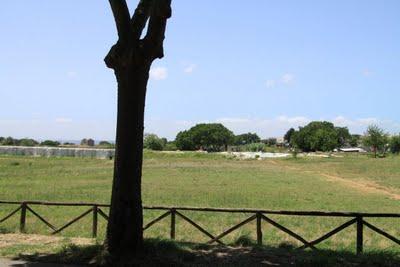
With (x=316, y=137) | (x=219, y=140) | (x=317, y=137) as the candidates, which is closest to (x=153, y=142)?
(x=219, y=140)

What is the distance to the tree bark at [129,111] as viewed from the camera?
32.3 feet

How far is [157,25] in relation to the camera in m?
9.90

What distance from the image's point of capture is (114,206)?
33.3ft

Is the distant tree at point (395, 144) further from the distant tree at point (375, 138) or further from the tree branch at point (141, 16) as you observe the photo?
the tree branch at point (141, 16)

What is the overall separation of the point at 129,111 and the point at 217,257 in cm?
342

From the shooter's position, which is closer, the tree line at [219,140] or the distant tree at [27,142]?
the distant tree at [27,142]

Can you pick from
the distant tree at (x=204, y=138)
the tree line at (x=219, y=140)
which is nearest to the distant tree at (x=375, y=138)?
the tree line at (x=219, y=140)

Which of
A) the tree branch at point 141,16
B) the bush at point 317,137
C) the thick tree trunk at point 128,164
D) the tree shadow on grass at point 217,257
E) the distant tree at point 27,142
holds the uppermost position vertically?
the bush at point 317,137

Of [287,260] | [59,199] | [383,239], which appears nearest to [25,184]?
[59,199]

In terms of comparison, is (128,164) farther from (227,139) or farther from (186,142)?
(227,139)

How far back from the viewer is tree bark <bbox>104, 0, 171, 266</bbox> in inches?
388

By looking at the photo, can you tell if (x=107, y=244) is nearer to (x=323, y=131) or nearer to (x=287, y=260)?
(x=287, y=260)

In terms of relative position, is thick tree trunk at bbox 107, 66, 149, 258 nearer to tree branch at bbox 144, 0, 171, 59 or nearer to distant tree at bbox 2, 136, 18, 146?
tree branch at bbox 144, 0, 171, 59

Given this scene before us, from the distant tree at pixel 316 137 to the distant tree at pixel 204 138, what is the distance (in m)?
27.0
